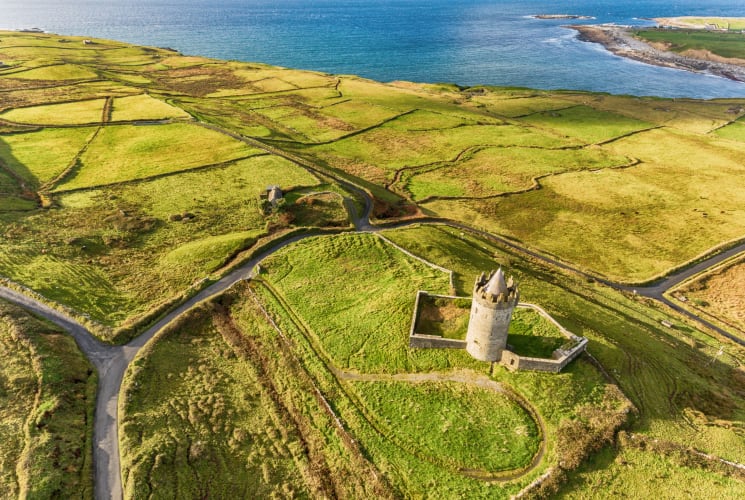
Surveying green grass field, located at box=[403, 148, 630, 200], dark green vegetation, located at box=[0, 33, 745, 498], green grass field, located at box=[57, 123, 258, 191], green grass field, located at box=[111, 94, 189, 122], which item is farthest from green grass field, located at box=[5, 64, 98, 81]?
green grass field, located at box=[403, 148, 630, 200]

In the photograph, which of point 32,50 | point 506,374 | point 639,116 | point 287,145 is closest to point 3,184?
point 287,145

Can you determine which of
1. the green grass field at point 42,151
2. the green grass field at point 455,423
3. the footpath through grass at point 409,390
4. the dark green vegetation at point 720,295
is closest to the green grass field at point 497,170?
the dark green vegetation at point 720,295

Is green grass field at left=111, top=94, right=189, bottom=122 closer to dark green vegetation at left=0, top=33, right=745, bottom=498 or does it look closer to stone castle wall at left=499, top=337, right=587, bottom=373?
dark green vegetation at left=0, top=33, right=745, bottom=498

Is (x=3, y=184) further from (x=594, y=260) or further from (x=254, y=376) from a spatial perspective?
(x=594, y=260)

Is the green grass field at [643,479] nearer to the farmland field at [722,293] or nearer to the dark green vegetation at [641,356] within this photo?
the dark green vegetation at [641,356]

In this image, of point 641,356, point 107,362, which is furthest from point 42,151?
point 641,356

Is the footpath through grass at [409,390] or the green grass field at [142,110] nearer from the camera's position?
the footpath through grass at [409,390]

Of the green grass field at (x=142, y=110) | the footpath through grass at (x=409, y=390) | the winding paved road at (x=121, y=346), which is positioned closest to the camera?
the winding paved road at (x=121, y=346)
